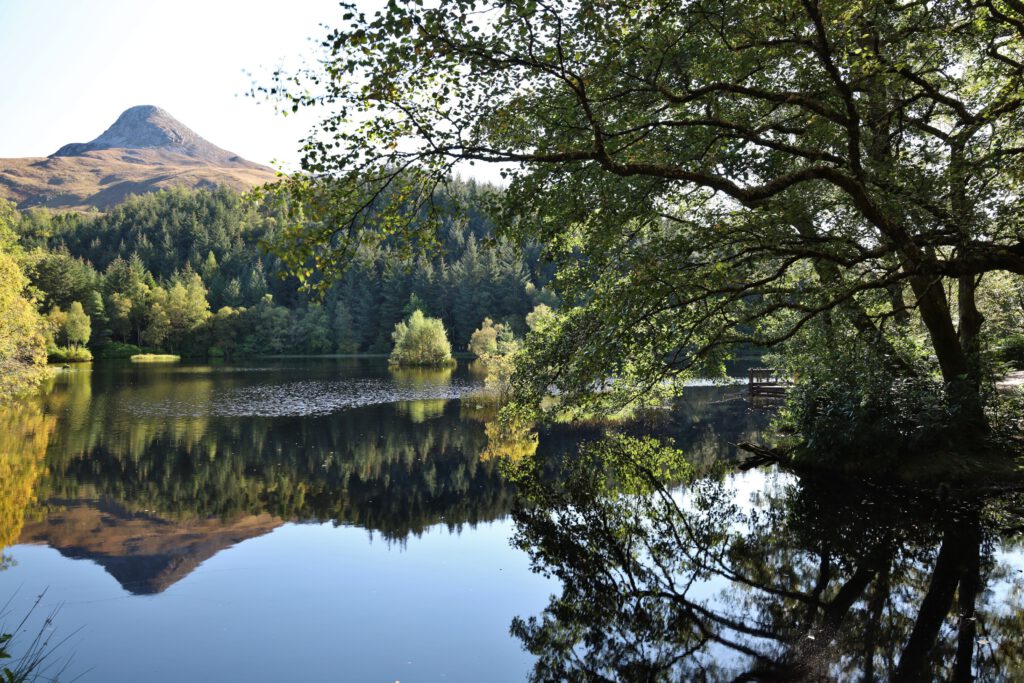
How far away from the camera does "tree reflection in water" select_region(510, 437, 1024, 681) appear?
20.4 feet

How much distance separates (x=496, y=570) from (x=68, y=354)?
79.3 meters

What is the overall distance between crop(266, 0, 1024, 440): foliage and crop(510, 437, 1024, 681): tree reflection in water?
2535 millimetres

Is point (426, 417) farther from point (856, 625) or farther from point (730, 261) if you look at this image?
point (856, 625)

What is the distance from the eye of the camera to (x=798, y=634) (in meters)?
6.74

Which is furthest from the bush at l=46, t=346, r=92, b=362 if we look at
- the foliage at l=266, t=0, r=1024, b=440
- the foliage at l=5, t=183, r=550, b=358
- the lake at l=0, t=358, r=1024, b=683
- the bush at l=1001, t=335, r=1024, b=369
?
the bush at l=1001, t=335, r=1024, b=369

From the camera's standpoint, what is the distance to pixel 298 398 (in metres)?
36.8

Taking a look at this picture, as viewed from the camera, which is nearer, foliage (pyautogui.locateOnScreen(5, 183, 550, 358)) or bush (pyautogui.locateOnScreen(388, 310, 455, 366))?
bush (pyautogui.locateOnScreen(388, 310, 455, 366))

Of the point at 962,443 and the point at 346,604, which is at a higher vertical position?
the point at 962,443

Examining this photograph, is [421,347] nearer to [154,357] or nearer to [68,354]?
[154,357]

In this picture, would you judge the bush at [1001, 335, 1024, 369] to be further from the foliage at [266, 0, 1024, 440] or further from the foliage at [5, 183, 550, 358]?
the foliage at [5, 183, 550, 358]

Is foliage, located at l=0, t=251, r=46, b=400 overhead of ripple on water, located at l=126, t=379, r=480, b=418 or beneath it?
overhead

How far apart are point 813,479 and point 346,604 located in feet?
33.2

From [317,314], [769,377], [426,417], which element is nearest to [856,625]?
[426,417]

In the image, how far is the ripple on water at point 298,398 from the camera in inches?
1194
